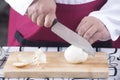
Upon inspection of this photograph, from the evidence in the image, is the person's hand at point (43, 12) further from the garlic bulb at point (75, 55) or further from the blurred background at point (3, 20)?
the blurred background at point (3, 20)

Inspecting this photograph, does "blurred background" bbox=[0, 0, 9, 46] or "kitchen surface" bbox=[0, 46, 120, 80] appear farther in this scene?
"blurred background" bbox=[0, 0, 9, 46]

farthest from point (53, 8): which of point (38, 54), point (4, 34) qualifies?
point (4, 34)

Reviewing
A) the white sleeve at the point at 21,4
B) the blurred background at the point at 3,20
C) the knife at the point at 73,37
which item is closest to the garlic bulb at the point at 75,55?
the knife at the point at 73,37

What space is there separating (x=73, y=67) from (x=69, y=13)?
17cm

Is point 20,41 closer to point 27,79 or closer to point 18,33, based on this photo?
point 18,33

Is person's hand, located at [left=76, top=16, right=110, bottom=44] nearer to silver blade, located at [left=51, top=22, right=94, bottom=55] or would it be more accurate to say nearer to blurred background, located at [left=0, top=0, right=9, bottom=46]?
silver blade, located at [left=51, top=22, right=94, bottom=55]

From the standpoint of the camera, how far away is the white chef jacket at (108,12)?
84 cm

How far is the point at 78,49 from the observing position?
0.79 metres

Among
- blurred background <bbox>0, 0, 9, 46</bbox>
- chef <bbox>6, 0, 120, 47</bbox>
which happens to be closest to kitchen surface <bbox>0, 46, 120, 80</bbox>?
chef <bbox>6, 0, 120, 47</bbox>

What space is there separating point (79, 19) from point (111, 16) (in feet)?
0.27

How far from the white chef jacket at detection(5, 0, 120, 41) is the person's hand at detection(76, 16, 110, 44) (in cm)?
1

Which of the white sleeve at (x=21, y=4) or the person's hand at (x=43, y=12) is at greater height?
the white sleeve at (x=21, y=4)

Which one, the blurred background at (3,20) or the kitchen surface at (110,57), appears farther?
the blurred background at (3,20)

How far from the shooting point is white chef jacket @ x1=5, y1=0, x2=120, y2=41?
0.84m
